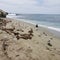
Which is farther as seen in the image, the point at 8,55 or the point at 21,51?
the point at 21,51

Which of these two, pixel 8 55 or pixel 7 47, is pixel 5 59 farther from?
pixel 7 47

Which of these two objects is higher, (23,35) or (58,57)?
(23,35)

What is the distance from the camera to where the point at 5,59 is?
4699mm

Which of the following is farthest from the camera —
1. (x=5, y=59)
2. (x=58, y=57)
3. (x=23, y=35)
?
(x=23, y=35)

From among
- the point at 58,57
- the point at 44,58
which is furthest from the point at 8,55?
the point at 58,57

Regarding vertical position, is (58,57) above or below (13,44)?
below

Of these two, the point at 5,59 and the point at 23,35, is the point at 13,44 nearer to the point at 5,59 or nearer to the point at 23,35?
the point at 5,59

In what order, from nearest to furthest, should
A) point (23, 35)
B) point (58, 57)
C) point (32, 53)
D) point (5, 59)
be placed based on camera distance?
point (5, 59) < point (32, 53) < point (58, 57) < point (23, 35)

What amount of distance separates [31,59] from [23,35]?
99.0 inches

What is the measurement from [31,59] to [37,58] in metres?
0.29

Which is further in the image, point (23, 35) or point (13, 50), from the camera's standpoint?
point (23, 35)

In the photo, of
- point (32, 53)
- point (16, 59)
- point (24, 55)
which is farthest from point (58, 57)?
point (16, 59)

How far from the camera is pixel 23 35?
24.0ft

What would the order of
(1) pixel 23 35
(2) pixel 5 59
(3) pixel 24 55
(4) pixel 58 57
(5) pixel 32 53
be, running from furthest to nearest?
(1) pixel 23 35
(4) pixel 58 57
(5) pixel 32 53
(3) pixel 24 55
(2) pixel 5 59
